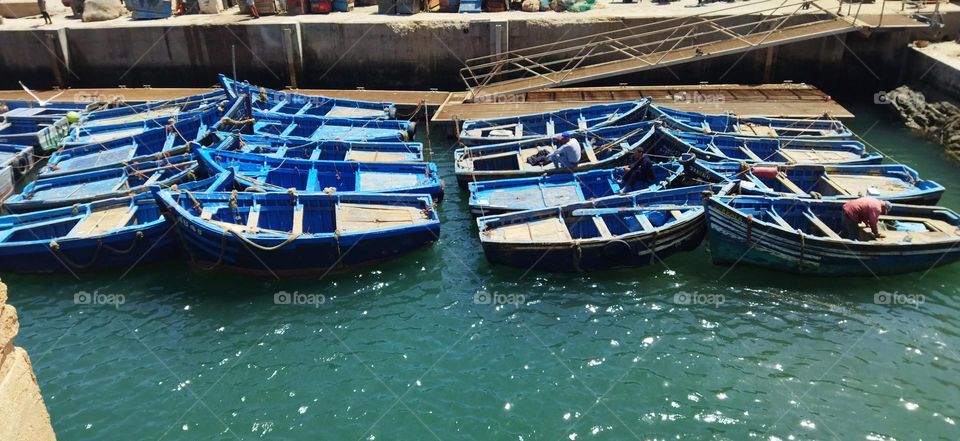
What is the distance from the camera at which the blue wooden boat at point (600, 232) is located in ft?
48.1

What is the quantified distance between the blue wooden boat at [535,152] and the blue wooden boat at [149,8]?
19.2 meters

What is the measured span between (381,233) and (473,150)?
A: 5.75 metres

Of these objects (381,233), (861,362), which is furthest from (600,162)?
(861,362)

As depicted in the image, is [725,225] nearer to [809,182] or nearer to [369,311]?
[809,182]

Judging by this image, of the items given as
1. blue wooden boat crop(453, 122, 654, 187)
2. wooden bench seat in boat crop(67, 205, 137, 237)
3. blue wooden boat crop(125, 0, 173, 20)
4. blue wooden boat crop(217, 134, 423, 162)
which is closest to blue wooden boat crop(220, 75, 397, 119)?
blue wooden boat crop(217, 134, 423, 162)

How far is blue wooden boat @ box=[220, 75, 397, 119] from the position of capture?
922 inches

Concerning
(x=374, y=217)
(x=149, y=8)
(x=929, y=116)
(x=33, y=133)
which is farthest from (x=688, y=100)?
(x=149, y=8)

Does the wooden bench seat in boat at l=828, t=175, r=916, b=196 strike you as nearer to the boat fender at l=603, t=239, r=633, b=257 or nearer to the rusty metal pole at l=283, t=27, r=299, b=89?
the boat fender at l=603, t=239, r=633, b=257

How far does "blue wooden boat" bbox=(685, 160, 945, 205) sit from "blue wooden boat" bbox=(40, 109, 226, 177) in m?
15.1

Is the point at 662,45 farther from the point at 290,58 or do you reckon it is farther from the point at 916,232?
the point at 290,58

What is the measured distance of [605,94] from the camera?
84.6 ft

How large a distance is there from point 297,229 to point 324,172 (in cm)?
359

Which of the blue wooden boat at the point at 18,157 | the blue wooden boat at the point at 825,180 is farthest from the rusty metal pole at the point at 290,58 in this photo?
the blue wooden boat at the point at 825,180

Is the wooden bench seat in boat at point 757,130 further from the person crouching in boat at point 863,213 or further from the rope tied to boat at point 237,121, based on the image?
the rope tied to boat at point 237,121
